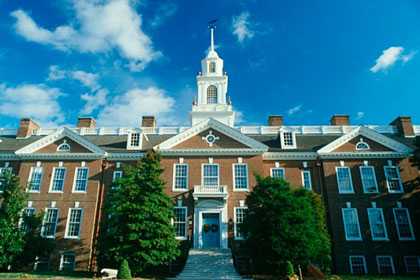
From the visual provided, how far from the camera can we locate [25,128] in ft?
101

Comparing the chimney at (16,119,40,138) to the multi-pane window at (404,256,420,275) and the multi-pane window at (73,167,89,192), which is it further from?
the multi-pane window at (404,256,420,275)

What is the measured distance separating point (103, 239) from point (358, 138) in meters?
22.0

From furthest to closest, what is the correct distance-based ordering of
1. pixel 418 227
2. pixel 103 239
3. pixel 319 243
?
pixel 418 227 → pixel 103 239 → pixel 319 243

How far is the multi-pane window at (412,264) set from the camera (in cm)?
2262

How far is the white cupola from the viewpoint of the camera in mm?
34281

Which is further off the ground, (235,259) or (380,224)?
(380,224)

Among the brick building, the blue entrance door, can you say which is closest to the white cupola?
the brick building

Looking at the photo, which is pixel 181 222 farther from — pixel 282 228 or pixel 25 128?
pixel 25 128

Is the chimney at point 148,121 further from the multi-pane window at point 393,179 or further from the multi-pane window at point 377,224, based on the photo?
the multi-pane window at point 393,179

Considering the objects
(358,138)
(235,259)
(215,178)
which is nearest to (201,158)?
(215,178)

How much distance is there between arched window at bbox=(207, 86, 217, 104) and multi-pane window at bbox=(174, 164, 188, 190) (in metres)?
11.9

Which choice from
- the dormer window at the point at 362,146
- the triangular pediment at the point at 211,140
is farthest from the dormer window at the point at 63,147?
the dormer window at the point at 362,146

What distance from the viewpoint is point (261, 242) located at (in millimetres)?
18609

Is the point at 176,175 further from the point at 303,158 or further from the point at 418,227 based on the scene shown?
the point at 418,227
